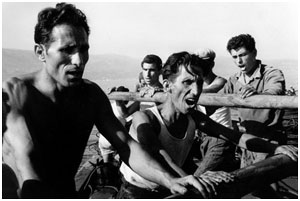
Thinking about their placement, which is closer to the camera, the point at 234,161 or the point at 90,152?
the point at 234,161

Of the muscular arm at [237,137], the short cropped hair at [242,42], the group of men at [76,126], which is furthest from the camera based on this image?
the short cropped hair at [242,42]

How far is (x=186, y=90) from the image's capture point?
2320 millimetres

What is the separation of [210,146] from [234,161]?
53cm

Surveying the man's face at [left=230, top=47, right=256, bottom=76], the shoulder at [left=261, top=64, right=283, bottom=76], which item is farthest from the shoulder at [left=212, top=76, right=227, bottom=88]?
the shoulder at [left=261, top=64, right=283, bottom=76]

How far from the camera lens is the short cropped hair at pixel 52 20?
6.31 ft

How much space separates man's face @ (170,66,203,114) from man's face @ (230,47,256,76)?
1.23 metres

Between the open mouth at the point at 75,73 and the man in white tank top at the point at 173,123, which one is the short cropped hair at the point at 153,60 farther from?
the open mouth at the point at 75,73

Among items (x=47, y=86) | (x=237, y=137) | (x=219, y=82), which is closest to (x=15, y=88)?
(x=47, y=86)

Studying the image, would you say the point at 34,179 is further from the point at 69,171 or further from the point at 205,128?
the point at 205,128

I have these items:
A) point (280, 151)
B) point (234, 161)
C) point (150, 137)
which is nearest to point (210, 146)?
point (234, 161)

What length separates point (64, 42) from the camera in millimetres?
1879

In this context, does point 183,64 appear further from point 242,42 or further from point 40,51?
point 242,42

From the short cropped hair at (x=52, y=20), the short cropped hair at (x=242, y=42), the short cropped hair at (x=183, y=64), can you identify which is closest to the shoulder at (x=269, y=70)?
the short cropped hair at (x=242, y=42)

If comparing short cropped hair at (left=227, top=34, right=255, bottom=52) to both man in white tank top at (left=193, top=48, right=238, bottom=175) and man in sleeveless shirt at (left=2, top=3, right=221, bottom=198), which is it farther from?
man in sleeveless shirt at (left=2, top=3, right=221, bottom=198)
